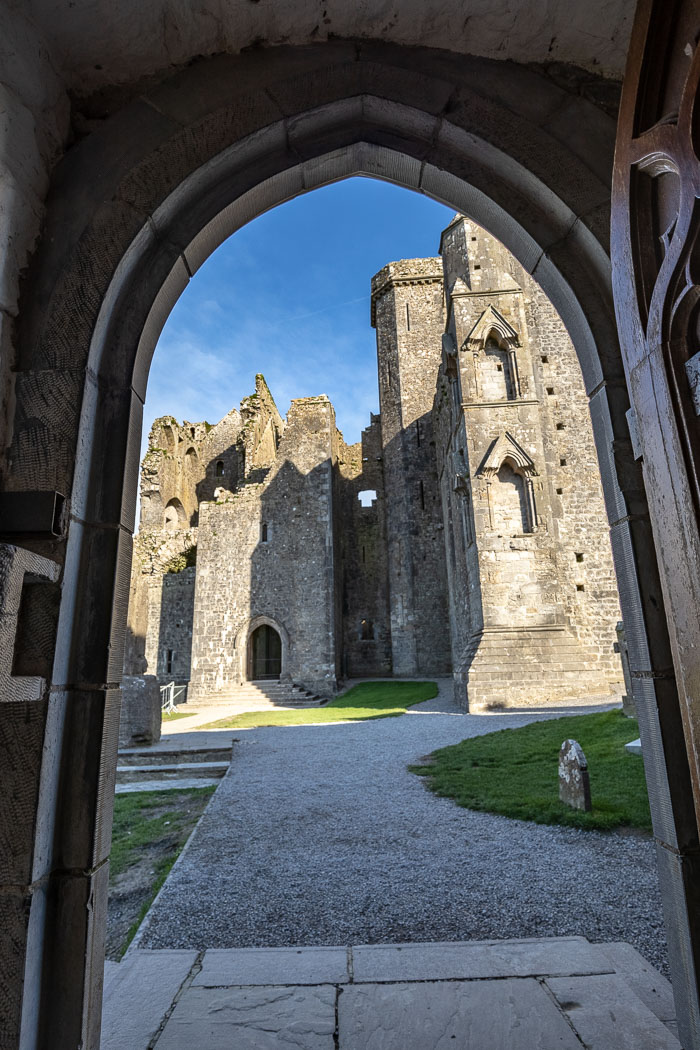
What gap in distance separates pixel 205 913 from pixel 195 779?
4.60 metres

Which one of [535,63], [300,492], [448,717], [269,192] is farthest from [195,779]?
[300,492]

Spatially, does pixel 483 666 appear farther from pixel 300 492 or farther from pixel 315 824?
pixel 300 492

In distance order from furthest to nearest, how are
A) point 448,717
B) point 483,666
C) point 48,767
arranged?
point 483,666, point 448,717, point 48,767

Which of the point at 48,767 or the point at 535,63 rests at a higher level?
the point at 535,63

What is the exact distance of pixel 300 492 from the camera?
2267 cm

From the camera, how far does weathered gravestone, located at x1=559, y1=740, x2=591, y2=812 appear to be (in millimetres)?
4594

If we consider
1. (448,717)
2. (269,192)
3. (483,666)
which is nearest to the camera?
(269,192)

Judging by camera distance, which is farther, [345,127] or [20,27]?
[345,127]

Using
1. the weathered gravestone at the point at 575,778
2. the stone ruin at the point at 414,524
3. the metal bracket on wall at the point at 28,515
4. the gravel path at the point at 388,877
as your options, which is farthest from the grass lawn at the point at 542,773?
the metal bracket on wall at the point at 28,515

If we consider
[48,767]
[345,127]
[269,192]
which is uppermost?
[345,127]

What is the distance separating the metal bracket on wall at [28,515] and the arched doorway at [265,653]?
20.7 m

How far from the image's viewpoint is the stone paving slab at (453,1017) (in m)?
1.71

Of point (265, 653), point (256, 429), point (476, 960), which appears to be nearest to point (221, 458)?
point (256, 429)

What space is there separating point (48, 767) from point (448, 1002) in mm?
1603
